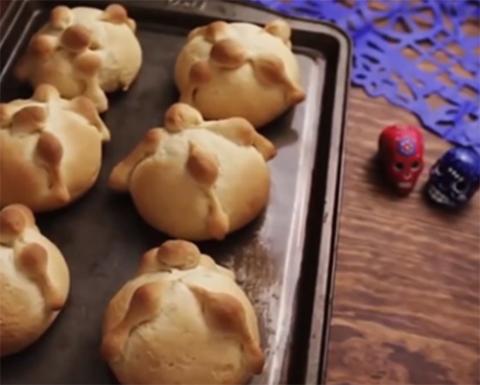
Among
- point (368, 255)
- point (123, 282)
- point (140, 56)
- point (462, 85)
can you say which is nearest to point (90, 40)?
point (140, 56)

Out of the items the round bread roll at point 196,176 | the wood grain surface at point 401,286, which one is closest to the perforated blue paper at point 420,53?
the wood grain surface at point 401,286

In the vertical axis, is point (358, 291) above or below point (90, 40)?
below

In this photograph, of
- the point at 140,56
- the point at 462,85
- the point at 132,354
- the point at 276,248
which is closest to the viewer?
the point at 132,354

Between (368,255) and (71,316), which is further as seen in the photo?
(368,255)

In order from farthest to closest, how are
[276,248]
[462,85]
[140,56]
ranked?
1. [462,85]
2. [140,56]
3. [276,248]

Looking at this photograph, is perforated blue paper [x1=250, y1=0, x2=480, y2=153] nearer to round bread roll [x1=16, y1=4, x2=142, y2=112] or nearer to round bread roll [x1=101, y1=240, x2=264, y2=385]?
round bread roll [x1=16, y1=4, x2=142, y2=112]

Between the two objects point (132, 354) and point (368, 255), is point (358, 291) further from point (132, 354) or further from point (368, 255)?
point (132, 354)
